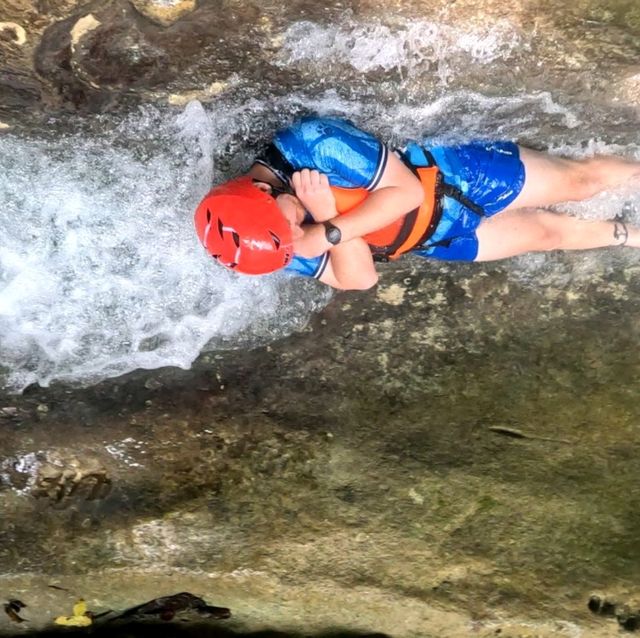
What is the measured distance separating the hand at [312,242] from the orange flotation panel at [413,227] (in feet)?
0.79

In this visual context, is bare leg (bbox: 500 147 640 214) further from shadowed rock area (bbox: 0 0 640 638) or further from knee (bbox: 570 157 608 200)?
shadowed rock area (bbox: 0 0 640 638)

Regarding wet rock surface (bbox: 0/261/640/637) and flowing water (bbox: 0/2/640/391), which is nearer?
wet rock surface (bbox: 0/261/640/637)

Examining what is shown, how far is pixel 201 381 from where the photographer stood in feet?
8.24

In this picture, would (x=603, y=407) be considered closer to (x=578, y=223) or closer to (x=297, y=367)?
(x=578, y=223)

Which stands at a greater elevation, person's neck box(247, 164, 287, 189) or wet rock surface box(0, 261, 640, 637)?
person's neck box(247, 164, 287, 189)

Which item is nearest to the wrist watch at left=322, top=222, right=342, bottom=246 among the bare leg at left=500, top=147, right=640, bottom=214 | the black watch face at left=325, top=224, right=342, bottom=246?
the black watch face at left=325, top=224, right=342, bottom=246

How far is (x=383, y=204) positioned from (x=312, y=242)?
0.86 feet

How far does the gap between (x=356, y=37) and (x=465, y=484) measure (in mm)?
1517

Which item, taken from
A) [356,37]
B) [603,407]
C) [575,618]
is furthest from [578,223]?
[575,618]

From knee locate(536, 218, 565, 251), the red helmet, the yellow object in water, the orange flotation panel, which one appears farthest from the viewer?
knee locate(536, 218, 565, 251)

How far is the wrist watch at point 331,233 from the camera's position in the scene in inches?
87.0

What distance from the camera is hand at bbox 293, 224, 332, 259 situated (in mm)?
2213

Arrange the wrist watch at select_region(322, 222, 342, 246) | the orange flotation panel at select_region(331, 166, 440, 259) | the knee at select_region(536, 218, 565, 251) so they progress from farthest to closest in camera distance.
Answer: the knee at select_region(536, 218, 565, 251) → the orange flotation panel at select_region(331, 166, 440, 259) → the wrist watch at select_region(322, 222, 342, 246)

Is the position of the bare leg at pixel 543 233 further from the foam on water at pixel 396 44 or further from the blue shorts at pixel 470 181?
the foam on water at pixel 396 44
